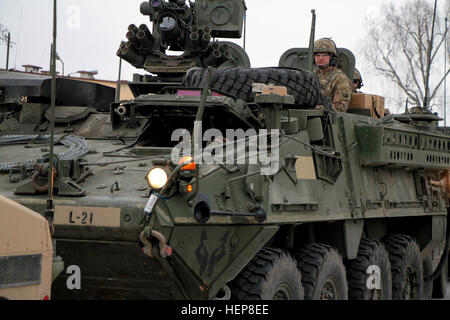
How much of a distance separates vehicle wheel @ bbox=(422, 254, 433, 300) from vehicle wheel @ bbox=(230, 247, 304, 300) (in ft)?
15.3

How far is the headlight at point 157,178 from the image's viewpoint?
5910 millimetres

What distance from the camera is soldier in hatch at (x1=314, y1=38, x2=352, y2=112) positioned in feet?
33.7

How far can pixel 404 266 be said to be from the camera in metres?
10.2

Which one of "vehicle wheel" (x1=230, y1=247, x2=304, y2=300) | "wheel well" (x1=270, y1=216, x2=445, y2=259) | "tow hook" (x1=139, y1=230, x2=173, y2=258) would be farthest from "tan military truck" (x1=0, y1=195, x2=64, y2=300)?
"wheel well" (x1=270, y1=216, x2=445, y2=259)

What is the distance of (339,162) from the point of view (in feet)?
27.5

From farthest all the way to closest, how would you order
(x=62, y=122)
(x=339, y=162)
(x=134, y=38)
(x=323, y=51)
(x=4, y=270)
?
(x=134, y=38) → (x=323, y=51) → (x=62, y=122) → (x=339, y=162) → (x=4, y=270)

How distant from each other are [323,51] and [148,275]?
214 inches

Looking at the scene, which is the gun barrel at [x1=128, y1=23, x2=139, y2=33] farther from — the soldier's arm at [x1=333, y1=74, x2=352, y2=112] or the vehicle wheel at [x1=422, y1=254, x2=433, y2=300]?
the vehicle wheel at [x1=422, y1=254, x2=433, y2=300]

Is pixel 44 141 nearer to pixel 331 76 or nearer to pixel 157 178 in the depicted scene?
pixel 157 178

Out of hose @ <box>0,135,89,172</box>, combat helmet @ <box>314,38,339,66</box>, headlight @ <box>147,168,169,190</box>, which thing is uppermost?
combat helmet @ <box>314,38,339,66</box>

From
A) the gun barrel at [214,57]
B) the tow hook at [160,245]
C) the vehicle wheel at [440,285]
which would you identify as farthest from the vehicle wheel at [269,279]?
the vehicle wheel at [440,285]

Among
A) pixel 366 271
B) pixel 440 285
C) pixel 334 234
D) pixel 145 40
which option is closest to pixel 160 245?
pixel 334 234
